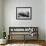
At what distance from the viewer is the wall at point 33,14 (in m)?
4.62

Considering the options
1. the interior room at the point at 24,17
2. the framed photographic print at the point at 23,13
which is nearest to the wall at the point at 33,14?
the interior room at the point at 24,17

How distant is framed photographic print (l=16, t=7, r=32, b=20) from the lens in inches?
181

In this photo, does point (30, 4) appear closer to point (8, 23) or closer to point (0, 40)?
point (8, 23)

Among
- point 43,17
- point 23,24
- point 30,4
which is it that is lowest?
point 23,24

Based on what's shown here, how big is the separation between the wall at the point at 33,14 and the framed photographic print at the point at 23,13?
13 centimetres

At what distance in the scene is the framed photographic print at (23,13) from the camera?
4586 millimetres

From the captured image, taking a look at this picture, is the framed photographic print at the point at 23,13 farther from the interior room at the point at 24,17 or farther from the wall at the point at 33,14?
the wall at the point at 33,14

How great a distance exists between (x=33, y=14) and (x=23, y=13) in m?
0.44

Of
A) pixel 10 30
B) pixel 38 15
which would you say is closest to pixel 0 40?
pixel 10 30

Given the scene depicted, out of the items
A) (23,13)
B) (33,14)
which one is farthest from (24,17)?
(33,14)

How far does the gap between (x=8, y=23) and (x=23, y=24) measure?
0.64m

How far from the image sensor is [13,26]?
4.61 meters

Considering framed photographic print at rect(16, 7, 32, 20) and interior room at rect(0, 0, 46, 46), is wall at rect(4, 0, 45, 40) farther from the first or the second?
framed photographic print at rect(16, 7, 32, 20)

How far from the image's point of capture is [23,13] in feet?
15.0
